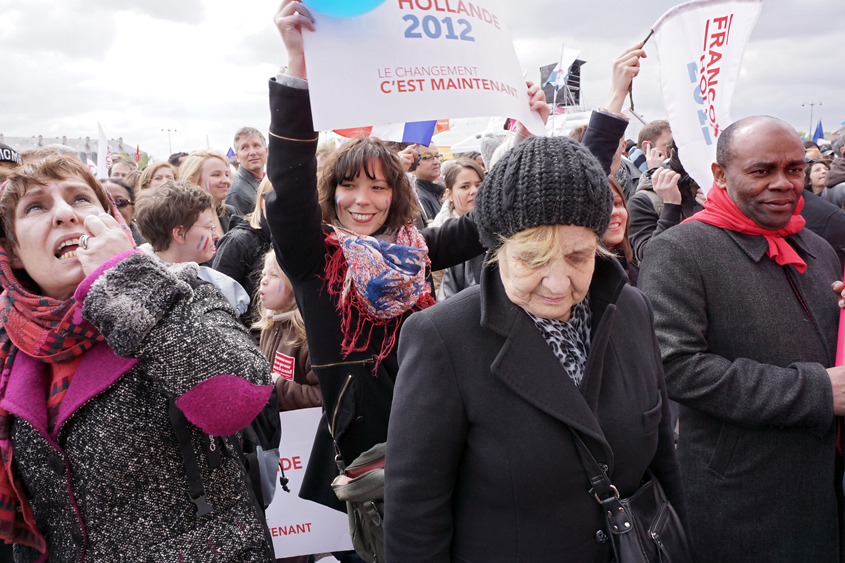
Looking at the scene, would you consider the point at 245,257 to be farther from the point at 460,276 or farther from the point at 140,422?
the point at 140,422

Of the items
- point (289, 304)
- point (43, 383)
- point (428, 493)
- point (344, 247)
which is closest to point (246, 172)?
point (289, 304)

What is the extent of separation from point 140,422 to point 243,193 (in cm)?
479

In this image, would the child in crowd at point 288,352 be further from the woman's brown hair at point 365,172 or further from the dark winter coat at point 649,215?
the dark winter coat at point 649,215

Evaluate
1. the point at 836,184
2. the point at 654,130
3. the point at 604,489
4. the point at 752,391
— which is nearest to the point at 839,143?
the point at 836,184

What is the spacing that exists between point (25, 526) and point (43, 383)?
39cm

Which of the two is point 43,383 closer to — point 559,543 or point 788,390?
point 559,543

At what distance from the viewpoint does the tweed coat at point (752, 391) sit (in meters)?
1.99

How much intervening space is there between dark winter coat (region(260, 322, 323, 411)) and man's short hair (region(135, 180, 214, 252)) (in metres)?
0.85

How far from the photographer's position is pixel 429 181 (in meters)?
6.20

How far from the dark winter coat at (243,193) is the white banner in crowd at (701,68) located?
163 inches

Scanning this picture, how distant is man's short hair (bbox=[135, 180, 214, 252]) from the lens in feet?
10.2

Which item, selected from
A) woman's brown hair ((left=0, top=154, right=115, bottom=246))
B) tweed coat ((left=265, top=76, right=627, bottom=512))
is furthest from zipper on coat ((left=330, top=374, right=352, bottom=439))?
woman's brown hair ((left=0, top=154, right=115, bottom=246))

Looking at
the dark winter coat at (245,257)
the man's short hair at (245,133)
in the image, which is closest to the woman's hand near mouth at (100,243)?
the dark winter coat at (245,257)

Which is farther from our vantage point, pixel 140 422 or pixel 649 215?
pixel 649 215
